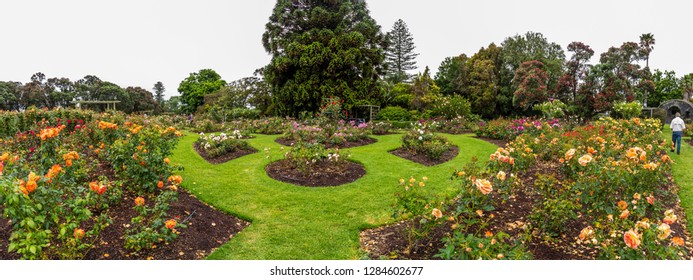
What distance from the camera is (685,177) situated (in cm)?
667

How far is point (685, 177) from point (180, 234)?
8.51 meters

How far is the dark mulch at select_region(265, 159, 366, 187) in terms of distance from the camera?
5926mm

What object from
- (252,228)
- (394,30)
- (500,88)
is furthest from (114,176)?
(394,30)

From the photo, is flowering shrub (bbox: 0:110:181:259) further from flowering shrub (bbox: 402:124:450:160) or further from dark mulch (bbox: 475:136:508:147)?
dark mulch (bbox: 475:136:508:147)

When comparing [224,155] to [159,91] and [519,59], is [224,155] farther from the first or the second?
[159,91]

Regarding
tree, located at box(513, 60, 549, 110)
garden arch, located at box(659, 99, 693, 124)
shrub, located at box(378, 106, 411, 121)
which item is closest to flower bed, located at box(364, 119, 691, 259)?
shrub, located at box(378, 106, 411, 121)

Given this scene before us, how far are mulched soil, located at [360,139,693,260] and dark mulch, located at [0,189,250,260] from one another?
1523mm

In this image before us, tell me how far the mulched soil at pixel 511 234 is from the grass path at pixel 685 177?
17cm

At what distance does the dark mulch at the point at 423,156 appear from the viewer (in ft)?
25.7

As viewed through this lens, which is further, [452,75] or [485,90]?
[452,75]

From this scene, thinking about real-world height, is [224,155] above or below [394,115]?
below

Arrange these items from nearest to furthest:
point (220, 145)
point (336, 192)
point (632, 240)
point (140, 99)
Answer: point (632, 240) < point (336, 192) < point (220, 145) < point (140, 99)

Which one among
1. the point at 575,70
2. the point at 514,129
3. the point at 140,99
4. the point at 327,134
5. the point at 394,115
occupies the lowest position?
the point at 327,134

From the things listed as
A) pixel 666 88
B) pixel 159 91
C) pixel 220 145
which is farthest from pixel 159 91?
pixel 666 88
